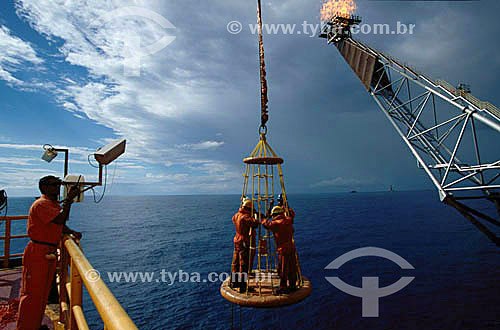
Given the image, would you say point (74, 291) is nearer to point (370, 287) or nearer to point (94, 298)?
point (94, 298)

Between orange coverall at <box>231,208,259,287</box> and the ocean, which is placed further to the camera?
the ocean

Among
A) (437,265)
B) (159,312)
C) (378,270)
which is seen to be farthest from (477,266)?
(159,312)

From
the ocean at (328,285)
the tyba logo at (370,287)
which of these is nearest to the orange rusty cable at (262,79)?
the ocean at (328,285)

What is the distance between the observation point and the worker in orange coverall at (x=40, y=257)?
3.66m

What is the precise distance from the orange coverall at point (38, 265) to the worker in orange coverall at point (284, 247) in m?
4.17

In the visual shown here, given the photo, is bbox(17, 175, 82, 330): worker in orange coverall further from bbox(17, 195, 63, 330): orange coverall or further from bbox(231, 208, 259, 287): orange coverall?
bbox(231, 208, 259, 287): orange coverall

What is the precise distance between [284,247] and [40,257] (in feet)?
15.9

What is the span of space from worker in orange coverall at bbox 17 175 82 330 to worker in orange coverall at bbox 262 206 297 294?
414 centimetres

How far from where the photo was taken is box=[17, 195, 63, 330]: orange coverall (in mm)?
3652

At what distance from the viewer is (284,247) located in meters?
6.58

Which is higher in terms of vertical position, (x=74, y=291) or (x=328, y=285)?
(x=74, y=291)

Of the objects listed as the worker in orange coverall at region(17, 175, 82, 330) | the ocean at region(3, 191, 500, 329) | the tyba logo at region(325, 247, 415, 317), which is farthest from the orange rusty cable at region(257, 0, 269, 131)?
the tyba logo at region(325, 247, 415, 317)

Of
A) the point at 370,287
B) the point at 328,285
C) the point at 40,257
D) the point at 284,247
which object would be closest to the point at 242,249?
the point at 284,247

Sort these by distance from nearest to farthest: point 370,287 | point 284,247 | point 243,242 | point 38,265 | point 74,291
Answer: point 74,291 → point 38,265 → point 284,247 → point 243,242 → point 370,287
